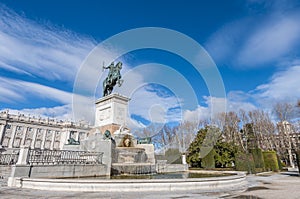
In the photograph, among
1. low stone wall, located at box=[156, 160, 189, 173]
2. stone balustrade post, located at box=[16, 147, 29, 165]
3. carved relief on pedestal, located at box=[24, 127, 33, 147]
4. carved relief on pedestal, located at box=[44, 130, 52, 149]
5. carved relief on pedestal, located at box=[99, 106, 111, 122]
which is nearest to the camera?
stone balustrade post, located at box=[16, 147, 29, 165]

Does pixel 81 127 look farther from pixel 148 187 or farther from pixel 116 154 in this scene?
pixel 148 187

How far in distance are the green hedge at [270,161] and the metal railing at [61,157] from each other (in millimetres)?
23737

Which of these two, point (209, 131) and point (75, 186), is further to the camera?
point (209, 131)

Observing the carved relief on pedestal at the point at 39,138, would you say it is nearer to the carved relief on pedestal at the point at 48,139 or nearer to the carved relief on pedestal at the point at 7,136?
the carved relief on pedestal at the point at 48,139

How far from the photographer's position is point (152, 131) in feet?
145

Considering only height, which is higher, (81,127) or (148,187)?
(81,127)

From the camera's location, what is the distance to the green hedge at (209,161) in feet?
88.7

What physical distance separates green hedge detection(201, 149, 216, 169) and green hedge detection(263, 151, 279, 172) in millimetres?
6936

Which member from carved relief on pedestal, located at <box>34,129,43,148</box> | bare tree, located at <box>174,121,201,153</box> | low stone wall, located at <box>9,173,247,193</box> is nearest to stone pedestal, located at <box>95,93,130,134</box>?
low stone wall, located at <box>9,173,247,193</box>

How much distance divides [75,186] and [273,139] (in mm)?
44866

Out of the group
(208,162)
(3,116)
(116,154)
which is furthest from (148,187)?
(3,116)

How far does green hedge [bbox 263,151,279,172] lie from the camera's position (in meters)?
26.4

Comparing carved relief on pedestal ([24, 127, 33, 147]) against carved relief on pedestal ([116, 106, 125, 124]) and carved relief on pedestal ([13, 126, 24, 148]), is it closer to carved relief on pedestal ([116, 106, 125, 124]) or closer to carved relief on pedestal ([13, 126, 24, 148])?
carved relief on pedestal ([13, 126, 24, 148])

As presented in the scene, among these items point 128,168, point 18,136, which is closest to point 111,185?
point 128,168
